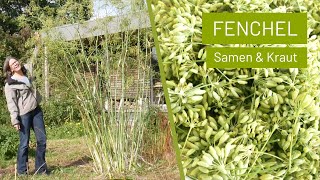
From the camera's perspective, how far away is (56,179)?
2.01m

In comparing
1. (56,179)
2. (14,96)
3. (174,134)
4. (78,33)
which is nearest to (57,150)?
(56,179)

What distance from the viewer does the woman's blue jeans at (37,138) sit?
206 centimetres

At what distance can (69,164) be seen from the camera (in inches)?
84.0

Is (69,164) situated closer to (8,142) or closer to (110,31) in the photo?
(8,142)

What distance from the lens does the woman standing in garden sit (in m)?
1.97

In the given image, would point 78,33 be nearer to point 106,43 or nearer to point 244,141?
point 106,43

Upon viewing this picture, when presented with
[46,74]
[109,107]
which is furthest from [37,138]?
[109,107]

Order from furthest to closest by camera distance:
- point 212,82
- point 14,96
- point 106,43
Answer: point 14,96, point 106,43, point 212,82

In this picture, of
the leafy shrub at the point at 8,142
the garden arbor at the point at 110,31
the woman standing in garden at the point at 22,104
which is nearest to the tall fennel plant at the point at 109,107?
the garden arbor at the point at 110,31

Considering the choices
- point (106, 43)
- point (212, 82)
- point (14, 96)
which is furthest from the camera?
point (14, 96)

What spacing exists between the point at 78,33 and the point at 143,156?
2.14 feet

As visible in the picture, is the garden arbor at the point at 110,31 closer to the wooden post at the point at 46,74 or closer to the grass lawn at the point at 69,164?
the wooden post at the point at 46,74

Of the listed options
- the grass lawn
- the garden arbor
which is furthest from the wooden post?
the grass lawn

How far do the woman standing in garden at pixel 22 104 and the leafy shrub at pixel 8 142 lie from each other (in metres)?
0.30
